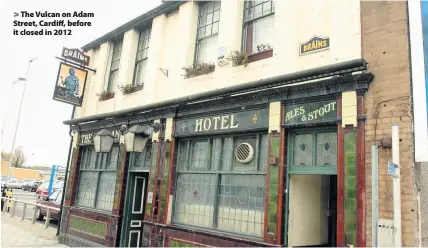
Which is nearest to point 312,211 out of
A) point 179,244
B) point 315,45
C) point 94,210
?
point 179,244

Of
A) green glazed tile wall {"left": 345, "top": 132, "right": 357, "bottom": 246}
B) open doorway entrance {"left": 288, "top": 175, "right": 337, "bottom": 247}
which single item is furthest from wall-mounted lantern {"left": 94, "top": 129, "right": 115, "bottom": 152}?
green glazed tile wall {"left": 345, "top": 132, "right": 357, "bottom": 246}

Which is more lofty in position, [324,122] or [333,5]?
[333,5]

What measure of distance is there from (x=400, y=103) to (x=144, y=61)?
24.4 ft

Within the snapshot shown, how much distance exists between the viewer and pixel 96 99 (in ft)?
38.5

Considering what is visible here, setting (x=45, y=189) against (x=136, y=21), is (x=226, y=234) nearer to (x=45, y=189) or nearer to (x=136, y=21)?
(x=136, y=21)

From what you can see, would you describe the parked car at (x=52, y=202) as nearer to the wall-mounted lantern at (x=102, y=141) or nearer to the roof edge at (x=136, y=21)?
the roof edge at (x=136, y=21)

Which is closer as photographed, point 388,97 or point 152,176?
point 388,97

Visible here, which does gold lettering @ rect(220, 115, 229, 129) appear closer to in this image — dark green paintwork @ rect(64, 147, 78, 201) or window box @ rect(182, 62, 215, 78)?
window box @ rect(182, 62, 215, 78)

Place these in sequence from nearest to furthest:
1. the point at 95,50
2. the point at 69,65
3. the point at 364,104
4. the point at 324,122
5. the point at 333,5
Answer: the point at 364,104 < the point at 324,122 < the point at 333,5 < the point at 69,65 < the point at 95,50

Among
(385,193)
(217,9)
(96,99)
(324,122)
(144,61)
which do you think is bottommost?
(385,193)

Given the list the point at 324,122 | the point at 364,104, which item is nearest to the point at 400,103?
the point at 364,104

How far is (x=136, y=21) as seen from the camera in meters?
10.7

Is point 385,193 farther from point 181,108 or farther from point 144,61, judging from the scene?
point 144,61

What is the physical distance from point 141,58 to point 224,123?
4.46 meters
